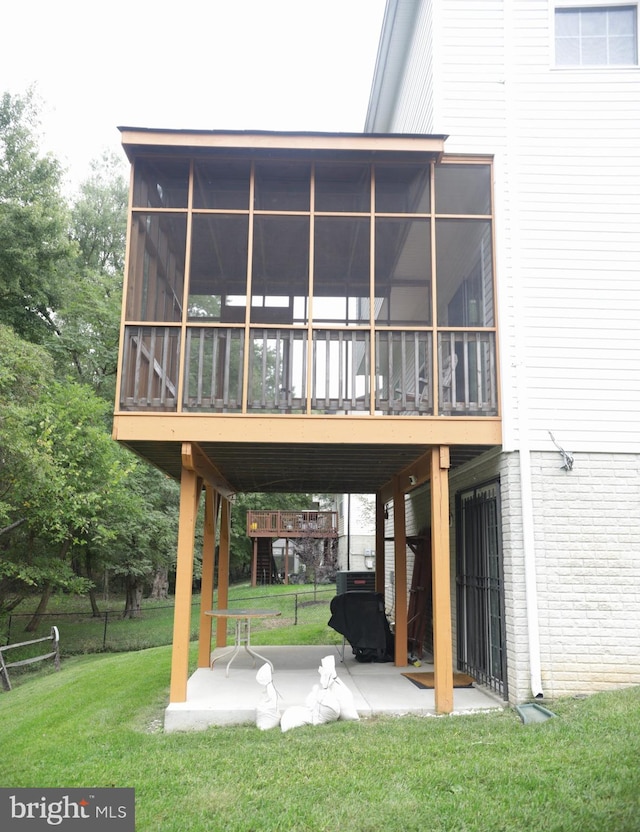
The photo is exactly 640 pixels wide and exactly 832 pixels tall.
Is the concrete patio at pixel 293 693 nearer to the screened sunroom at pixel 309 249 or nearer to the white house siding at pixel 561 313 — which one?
the white house siding at pixel 561 313

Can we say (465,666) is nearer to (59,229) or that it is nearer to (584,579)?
(584,579)

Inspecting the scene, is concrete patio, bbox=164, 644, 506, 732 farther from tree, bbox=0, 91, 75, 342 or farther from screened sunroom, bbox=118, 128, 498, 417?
tree, bbox=0, 91, 75, 342

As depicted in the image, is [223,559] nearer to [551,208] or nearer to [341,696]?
[341,696]

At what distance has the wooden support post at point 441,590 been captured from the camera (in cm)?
611

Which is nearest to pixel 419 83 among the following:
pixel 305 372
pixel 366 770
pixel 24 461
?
pixel 305 372

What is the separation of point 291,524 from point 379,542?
14868mm

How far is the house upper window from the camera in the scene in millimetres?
7258

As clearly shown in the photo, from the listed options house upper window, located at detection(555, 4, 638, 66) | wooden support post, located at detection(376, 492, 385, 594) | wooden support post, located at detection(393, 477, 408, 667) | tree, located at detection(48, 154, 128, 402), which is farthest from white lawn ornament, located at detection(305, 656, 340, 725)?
tree, located at detection(48, 154, 128, 402)

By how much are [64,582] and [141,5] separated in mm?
12102

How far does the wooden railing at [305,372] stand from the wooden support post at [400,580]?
2.50 meters

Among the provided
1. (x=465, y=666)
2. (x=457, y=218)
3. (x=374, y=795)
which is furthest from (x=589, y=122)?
(x=374, y=795)

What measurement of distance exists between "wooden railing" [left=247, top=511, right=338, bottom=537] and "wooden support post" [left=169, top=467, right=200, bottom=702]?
59.2 ft

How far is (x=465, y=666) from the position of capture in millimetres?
7707

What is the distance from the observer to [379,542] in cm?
1033
